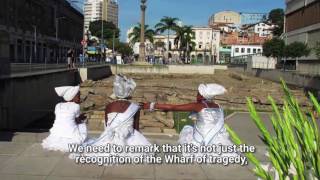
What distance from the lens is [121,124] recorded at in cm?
859

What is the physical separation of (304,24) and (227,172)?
69924mm

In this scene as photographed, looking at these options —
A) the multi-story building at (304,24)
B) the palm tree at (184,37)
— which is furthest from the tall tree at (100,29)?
the multi-story building at (304,24)

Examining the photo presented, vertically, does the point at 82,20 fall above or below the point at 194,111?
above

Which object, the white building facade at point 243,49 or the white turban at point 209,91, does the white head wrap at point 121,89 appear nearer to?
the white turban at point 209,91

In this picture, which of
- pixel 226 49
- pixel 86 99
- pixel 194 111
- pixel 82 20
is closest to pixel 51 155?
pixel 194 111

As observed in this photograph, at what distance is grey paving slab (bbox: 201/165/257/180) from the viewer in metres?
7.70

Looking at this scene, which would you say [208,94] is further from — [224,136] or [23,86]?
[23,86]

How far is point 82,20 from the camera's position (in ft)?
439

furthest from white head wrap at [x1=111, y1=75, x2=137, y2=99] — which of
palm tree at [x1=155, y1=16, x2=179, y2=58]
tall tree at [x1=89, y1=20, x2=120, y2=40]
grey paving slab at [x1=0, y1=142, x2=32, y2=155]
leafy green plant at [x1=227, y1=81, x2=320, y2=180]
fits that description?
tall tree at [x1=89, y1=20, x2=120, y2=40]

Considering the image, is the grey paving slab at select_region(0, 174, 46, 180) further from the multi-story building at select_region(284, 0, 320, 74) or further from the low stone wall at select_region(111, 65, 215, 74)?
the low stone wall at select_region(111, 65, 215, 74)

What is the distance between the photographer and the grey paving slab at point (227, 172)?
770 centimetres

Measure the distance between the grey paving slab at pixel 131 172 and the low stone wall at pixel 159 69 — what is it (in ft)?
185

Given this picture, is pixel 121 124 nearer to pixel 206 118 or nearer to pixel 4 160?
pixel 206 118

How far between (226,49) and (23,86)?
14616 cm
